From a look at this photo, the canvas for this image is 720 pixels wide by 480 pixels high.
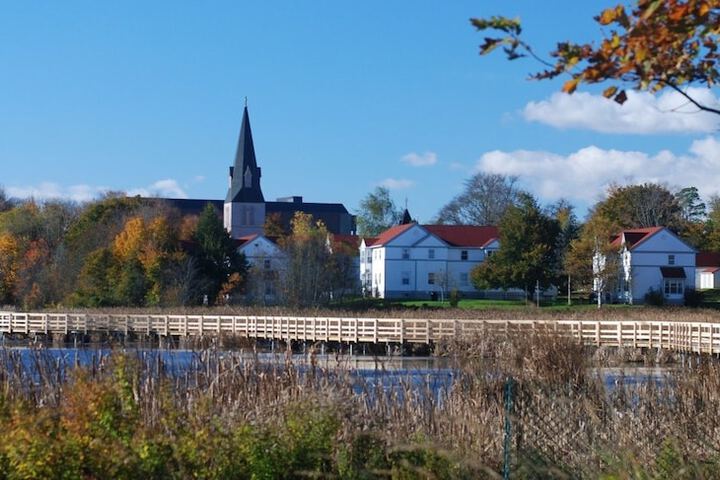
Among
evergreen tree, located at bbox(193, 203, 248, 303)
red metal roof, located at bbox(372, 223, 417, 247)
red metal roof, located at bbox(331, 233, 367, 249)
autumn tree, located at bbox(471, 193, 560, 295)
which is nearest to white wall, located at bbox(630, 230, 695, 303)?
autumn tree, located at bbox(471, 193, 560, 295)

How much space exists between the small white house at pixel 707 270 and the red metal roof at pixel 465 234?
1895 centimetres

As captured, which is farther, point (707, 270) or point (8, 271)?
point (707, 270)

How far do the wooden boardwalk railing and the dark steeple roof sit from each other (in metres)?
74.0

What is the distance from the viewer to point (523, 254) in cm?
7912

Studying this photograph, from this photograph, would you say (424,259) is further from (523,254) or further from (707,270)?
(707,270)

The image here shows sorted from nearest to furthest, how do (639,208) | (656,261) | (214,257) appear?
1. (214,257)
2. (656,261)
3. (639,208)

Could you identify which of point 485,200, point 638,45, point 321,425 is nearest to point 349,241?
point 485,200

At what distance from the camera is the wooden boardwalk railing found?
1534 inches

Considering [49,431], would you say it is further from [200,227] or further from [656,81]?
[200,227]

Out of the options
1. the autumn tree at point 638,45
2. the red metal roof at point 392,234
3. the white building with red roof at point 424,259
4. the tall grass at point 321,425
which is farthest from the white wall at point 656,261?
the autumn tree at point 638,45

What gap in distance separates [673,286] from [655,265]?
94.0 inches

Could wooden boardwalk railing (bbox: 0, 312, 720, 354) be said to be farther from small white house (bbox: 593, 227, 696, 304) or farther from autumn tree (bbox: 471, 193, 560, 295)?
small white house (bbox: 593, 227, 696, 304)

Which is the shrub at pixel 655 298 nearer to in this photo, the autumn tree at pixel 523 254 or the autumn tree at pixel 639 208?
the autumn tree at pixel 523 254

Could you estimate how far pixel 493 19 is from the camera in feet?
19.9
